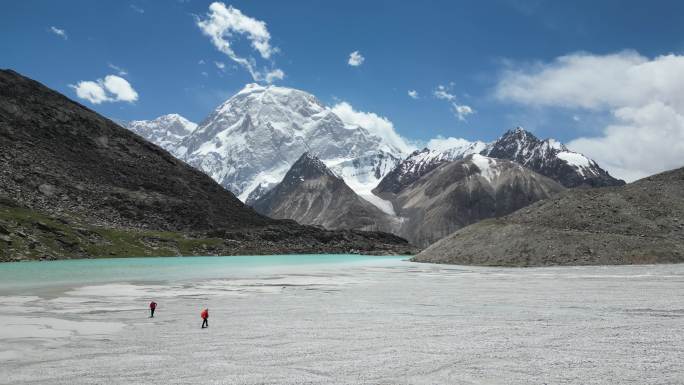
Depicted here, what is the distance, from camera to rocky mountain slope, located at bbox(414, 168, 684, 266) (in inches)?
3196

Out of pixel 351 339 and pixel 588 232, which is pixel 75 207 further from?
pixel 351 339

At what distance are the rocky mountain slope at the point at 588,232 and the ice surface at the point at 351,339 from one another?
43971 mm

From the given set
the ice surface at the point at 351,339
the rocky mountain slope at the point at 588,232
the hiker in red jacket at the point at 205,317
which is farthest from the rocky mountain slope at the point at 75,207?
the hiker in red jacket at the point at 205,317

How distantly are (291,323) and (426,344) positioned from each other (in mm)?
8911

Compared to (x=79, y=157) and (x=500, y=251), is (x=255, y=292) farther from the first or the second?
(x=79, y=157)

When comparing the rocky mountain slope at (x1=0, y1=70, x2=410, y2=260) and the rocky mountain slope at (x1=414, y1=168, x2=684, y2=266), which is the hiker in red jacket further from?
the rocky mountain slope at (x1=0, y1=70, x2=410, y2=260)

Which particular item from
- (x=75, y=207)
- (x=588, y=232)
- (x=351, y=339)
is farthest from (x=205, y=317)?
(x=75, y=207)

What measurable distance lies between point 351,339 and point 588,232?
257ft

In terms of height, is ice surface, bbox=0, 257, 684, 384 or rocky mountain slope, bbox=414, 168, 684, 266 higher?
rocky mountain slope, bbox=414, 168, 684, 266

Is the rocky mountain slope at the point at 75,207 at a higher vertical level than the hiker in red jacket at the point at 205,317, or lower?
higher

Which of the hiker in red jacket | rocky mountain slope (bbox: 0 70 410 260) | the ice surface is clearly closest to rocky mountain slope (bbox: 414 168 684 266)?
the ice surface

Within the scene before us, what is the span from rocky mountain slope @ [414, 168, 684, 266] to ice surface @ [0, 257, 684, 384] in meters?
44.0

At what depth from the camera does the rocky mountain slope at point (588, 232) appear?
8119 centimetres

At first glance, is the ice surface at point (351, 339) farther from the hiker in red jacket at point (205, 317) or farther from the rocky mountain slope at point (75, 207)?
the rocky mountain slope at point (75, 207)
